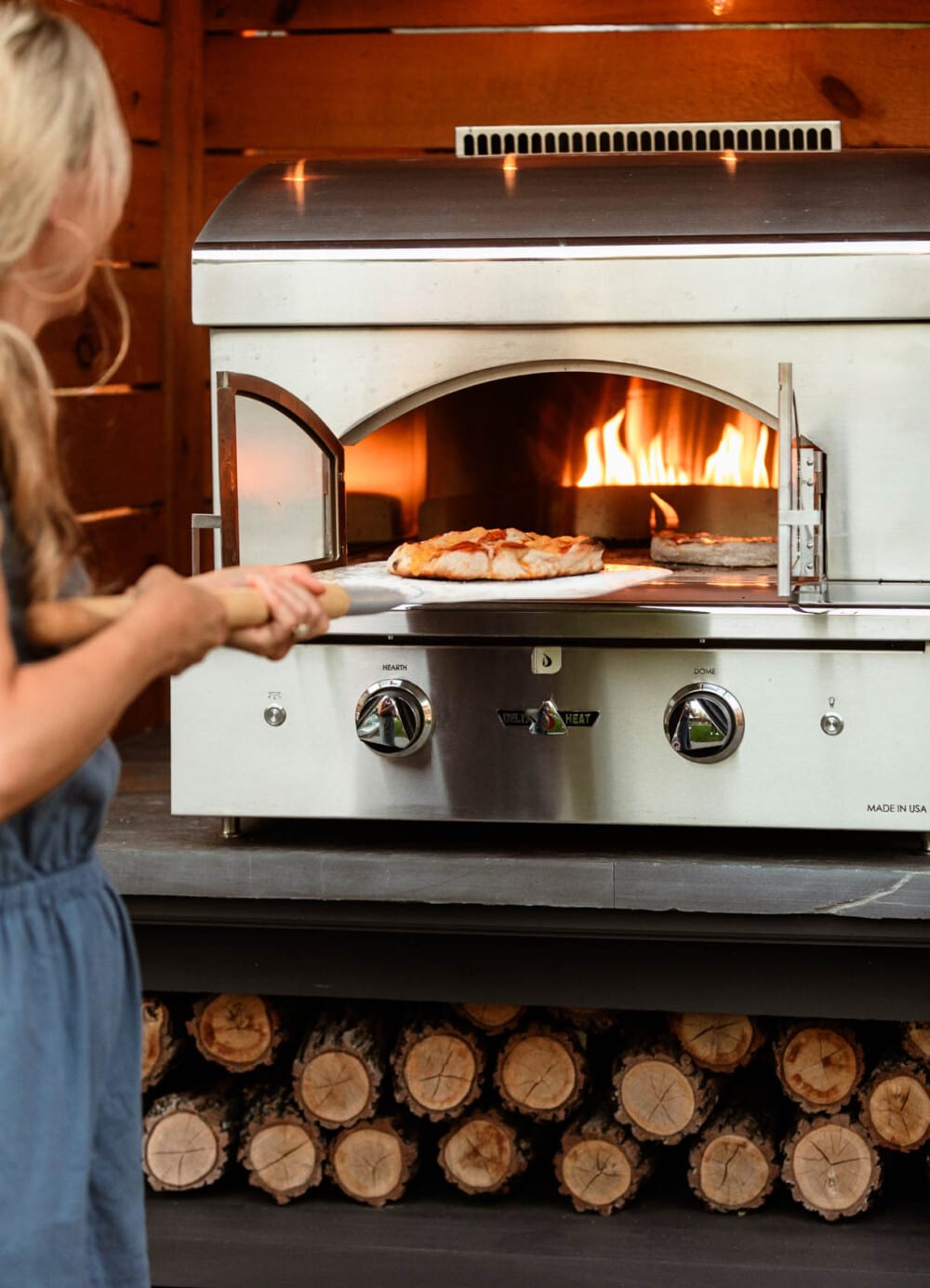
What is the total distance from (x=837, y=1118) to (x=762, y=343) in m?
0.87

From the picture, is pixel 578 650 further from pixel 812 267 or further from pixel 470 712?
pixel 812 267

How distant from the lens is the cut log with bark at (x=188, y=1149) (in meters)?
1.93

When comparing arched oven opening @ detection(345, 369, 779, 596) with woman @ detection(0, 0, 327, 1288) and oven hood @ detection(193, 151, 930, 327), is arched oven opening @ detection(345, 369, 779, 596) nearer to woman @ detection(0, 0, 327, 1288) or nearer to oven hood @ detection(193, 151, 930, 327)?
oven hood @ detection(193, 151, 930, 327)

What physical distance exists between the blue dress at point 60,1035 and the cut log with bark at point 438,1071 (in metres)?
0.82

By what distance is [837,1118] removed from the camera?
1.87 metres

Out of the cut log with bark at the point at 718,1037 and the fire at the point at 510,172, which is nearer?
the fire at the point at 510,172

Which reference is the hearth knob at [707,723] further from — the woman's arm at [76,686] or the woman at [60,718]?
the woman's arm at [76,686]

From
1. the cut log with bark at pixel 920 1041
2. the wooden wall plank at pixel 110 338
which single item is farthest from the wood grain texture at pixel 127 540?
the cut log with bark at pixel 920 1041

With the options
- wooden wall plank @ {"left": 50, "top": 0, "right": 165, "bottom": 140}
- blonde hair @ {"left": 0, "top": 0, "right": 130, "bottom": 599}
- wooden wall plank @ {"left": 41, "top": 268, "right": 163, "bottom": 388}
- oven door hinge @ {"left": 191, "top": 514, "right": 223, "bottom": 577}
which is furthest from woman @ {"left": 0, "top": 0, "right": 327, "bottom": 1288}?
wooden wall plank @ {"left": 50, "top": 0, "right": 165, "bottom": 140}

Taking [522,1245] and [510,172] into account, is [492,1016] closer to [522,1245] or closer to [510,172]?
[522,1245]

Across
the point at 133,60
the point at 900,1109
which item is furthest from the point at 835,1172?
the point at 133,60

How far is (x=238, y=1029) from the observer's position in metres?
1.96

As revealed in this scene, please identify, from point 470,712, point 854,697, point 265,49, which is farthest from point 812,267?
point 265,49

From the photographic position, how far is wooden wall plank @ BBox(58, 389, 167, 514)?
231cm
